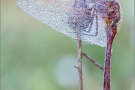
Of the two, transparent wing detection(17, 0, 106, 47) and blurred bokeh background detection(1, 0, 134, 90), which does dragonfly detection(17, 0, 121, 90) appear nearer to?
transparent wing detection(17, 0, 106, 47)

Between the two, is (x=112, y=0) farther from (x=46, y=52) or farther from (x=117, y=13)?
(x=46, y=52)

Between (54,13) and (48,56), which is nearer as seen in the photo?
(54,13)

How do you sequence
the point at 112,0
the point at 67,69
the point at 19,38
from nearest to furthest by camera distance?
the point at 112,0 < the point at 67,69 < the point at 19,38

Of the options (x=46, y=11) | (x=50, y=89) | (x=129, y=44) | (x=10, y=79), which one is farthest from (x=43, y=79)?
(x=46, y=11)

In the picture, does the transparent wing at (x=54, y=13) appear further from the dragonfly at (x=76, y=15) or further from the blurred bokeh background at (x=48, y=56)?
the blurred bokeh background at (x=48, y=56)

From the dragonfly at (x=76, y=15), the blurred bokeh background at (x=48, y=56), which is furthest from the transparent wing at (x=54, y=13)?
the blurred bokeh background at (x=48, y=56)

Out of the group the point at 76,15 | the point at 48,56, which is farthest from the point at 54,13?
the point at 48,56

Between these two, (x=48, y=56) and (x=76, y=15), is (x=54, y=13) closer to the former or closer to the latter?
(x=76, y=15)
